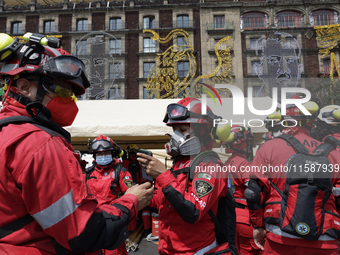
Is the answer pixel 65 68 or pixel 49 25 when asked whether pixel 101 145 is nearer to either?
pixel 65 68

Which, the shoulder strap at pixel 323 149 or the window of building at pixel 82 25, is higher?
the window of building at pixel 82 25

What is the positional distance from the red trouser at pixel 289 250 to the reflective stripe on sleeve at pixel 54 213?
2.42 metres

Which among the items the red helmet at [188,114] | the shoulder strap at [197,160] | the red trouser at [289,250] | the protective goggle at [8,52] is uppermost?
the protective goggle at [8,52]

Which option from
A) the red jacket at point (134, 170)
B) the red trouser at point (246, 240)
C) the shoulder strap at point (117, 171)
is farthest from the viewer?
the red jacket at point (134, 170)

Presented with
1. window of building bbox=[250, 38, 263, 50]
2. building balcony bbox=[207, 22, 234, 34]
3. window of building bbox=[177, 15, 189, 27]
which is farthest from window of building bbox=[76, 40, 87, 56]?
window of building bbox=[250, 38, 263, 50]

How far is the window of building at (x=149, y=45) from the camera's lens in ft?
91.0

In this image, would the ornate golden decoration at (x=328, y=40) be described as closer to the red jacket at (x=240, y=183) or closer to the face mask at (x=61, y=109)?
the red jacket at (x=240, y=183)

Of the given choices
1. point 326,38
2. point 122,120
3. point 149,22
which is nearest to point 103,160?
point 122,120

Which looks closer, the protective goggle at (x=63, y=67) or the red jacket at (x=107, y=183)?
the protective goggle at (x=63, y=67)

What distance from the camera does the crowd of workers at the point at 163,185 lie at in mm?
1197

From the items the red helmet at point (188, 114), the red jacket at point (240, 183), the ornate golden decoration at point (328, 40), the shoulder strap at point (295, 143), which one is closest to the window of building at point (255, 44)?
the ornate golden decoration at point (328, 40)

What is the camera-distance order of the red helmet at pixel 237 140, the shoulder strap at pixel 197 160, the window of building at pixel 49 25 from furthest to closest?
the window of building at pixel 49 25
the red helmet at pixel 237 140
the shoulder strap at pixel 197 160

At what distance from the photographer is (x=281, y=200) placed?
281cm

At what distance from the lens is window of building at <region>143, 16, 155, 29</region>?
91.7 ft
